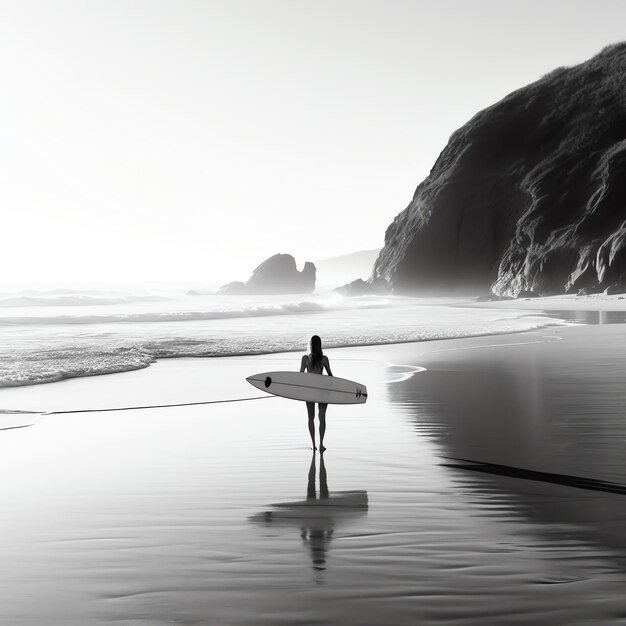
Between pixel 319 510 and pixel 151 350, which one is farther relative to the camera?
pixel 151 350

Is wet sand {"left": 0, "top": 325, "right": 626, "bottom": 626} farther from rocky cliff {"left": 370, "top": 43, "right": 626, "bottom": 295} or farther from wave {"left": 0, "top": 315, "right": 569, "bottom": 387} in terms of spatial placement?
rocky cliff {"left": 370, "top": 43, "right": 626, "bottom": 295}

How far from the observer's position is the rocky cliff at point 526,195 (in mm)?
101188

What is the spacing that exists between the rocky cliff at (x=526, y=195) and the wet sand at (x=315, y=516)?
8973 centimetres

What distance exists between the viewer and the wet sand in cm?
433

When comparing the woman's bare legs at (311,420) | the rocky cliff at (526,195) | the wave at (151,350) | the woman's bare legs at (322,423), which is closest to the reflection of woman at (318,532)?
the woman's bare legs at (322,423)

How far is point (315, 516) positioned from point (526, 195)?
121 m

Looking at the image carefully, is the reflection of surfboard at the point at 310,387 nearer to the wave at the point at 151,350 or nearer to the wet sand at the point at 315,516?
the wet sand at the point at 315,516

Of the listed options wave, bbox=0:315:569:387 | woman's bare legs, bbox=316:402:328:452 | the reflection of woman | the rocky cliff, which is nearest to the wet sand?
the reflection of woman

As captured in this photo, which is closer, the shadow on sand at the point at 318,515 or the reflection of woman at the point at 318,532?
the reflection of woman at the point at 318,532

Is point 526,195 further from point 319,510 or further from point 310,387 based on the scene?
point 319,510

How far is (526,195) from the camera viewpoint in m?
121

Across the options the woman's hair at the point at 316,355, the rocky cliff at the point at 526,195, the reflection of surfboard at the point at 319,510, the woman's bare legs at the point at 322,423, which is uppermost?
the rocky cliff at the point at 526,195

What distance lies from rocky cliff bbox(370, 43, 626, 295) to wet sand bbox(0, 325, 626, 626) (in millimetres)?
89733

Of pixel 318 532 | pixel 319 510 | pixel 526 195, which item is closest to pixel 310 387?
pixel 319 510
